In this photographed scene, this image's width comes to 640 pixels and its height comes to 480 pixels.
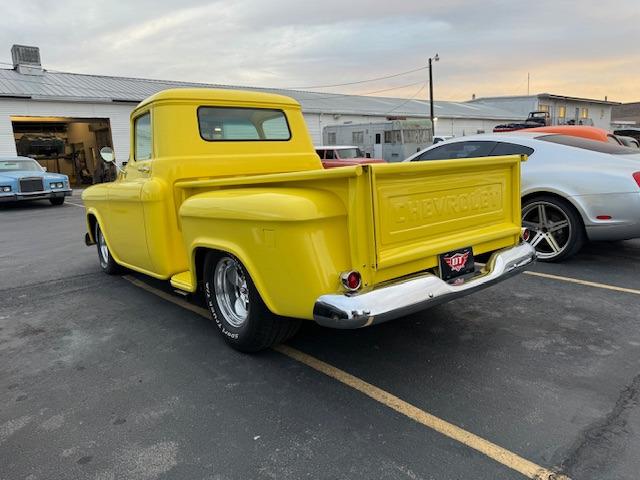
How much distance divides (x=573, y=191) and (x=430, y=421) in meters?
3.83

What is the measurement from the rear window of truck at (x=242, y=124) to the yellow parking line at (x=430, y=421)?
7.05 ft

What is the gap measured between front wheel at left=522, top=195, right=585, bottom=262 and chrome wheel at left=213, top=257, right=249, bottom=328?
11.8 feet

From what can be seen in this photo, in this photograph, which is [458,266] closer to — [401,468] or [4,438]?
[401,468]

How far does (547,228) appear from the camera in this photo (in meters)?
5.77

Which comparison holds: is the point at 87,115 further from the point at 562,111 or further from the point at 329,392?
Result: the point at 562,111

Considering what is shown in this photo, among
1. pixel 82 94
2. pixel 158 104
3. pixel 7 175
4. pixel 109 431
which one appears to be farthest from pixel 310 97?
pixel 109 431

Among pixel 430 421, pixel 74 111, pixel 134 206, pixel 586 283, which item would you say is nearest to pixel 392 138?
pixel 74 111

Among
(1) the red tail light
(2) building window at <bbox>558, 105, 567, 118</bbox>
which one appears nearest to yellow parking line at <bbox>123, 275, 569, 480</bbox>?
(1) the red tail light

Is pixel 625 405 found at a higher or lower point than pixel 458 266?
lower

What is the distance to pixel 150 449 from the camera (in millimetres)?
2559

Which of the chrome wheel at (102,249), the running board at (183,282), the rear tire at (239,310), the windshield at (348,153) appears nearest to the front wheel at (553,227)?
the rear tire at (239,310)

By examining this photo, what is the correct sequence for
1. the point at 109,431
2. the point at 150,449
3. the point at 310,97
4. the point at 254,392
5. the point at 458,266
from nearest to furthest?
the point at 150,449
the point at 109,431
the point at 254,392
the point at 458,266
the point at 310,97

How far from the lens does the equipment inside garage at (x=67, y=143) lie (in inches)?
919

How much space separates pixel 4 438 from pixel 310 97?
108 feet
